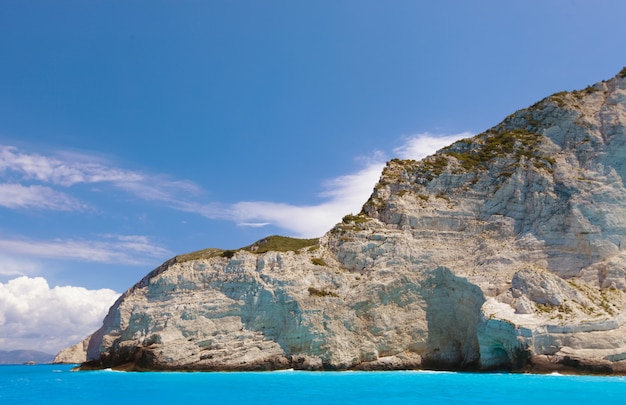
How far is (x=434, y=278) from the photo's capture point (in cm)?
5559

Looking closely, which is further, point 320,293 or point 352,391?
point 320,293

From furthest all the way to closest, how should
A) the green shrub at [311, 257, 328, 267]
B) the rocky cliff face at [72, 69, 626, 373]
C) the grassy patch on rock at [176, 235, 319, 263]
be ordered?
the grassy patch on rock at [176, 235, 319, 263]
the green shrub at [311, 257, 328, 267]
the rocky cliff face at [72, 69, 626, 373]

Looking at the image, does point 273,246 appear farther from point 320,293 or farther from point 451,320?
point 451,320

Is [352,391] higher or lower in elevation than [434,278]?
lower

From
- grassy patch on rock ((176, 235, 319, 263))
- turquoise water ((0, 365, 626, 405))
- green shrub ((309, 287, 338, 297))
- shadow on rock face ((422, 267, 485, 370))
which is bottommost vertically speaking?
turquoise water ((0, 365, 626, 405))

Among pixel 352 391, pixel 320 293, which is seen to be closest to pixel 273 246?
pixel 320 293

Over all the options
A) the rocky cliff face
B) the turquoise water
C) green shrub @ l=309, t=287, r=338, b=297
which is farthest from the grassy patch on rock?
the turquoise water

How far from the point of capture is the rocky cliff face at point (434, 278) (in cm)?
5034

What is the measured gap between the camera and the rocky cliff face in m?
50.3

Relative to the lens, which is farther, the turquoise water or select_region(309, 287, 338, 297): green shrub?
select_region(309, 287, 338, 297): green shrub

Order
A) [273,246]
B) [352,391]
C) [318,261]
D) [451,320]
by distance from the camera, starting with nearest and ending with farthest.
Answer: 1. [352,391]
2. [451,320]
3. [318,261]
4. [273,246]

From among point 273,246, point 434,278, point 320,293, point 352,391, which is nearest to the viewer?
point 352,391

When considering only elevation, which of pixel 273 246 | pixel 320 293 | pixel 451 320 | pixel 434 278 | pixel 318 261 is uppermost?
pixel 273 246

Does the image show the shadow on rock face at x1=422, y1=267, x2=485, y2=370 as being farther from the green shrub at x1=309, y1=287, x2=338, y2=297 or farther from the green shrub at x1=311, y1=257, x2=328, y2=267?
the green shrub at x1=311, y1=257, x2=328, y2=267
